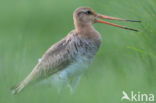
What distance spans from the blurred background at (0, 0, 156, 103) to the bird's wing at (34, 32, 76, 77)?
225 mm

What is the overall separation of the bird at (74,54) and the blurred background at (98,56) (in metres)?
0.15

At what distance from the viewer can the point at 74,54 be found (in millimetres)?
6320

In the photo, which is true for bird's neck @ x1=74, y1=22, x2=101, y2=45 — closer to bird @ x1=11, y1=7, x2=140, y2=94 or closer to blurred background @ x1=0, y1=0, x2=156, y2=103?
bird @ x1=11, y1=7, x2=140, y2=94

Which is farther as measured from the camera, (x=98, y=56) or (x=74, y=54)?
(x=98, y=56)

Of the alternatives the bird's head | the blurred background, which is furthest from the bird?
the blurred background

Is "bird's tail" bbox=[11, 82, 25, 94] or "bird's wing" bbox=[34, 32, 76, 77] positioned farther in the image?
"bird's wing" bbox=[34, 32, 76, 77]

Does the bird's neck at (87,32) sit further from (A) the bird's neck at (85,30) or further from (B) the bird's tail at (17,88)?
(B) the bird's tail at (17,88)

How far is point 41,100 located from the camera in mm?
4402

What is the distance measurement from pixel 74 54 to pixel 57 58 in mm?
229

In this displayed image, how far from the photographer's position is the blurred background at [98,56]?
14.8 feet

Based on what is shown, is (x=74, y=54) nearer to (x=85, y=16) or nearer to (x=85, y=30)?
(x=85, y=30)

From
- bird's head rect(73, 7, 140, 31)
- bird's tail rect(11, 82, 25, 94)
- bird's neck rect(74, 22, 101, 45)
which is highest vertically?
bird's head rect(73, 7, 140, 31)

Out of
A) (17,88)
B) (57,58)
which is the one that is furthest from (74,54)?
(17,88)

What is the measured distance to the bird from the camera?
632 centimetres
